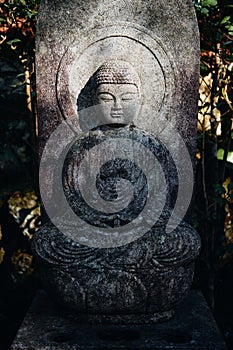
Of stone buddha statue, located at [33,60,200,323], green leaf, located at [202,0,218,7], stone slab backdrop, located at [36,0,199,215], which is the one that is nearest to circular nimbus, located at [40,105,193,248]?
stone buddha statue, located at [33,60,200,323]

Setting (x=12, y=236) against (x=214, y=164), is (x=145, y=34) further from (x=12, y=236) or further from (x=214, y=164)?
(x=12, y=236)

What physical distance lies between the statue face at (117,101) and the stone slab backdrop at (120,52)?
0.81 ft

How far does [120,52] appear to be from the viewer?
3.73m

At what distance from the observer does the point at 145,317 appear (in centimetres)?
328

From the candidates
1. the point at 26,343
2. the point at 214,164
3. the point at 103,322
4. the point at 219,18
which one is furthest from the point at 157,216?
the point at 219,18

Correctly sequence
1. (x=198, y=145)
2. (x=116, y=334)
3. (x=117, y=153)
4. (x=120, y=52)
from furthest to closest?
(x=198, y=145) → (x=120, y=52) → (x=117, y=153) → (x=116, y=334)

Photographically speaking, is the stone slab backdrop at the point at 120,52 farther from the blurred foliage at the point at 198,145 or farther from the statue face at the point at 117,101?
the blurred foliage at the point at 198,145

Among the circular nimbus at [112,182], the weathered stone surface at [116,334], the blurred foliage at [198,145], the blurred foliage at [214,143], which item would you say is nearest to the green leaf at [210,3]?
the blurred foliage at [214,143]

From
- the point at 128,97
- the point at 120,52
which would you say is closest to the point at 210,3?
the point at 120,52

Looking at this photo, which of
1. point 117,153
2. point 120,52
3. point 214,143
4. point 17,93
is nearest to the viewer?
point 117,153

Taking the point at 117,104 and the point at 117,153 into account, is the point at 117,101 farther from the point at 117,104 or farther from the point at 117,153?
the point at 117,153

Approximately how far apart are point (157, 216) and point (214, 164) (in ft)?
4.30

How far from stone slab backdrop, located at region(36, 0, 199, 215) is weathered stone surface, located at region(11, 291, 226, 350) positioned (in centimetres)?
112

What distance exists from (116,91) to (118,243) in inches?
35.9
